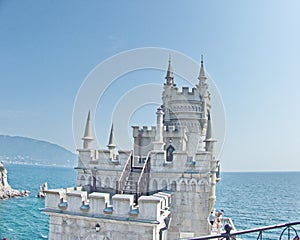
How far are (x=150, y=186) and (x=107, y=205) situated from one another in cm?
293

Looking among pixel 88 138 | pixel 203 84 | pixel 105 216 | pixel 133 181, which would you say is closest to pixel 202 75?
pixel 203 84

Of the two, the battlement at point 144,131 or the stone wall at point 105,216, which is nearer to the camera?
the stone wall at point 105,216

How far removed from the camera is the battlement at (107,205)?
980 centimetres

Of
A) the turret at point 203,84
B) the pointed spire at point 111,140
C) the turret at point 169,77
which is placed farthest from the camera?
the turret at point 169,77

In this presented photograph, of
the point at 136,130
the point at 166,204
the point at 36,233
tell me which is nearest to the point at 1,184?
the point at 36,233

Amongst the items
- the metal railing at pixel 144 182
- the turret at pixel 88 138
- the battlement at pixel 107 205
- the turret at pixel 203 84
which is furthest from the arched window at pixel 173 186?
the turret at pixel 203 84

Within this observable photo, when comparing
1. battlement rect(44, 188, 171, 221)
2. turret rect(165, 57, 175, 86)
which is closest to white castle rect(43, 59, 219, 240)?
battlement rect(44, 188, 171, 221)

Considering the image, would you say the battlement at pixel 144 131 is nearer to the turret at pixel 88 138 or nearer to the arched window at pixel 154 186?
the turret at pixel 88 138

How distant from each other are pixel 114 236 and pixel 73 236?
1594 mm

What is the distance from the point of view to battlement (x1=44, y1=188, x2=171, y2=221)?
32.1ft

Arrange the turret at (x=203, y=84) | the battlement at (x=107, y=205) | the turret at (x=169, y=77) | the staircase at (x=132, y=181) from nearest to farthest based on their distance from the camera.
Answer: the battlement at (x=107, y=205), the staircase at (x=132, y=181), the turret at (x=203, y=84), the turret at (x=169, y=77)

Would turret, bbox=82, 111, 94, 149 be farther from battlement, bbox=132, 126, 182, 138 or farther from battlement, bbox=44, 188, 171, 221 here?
battlement, bbox=44, 188, 171, 221

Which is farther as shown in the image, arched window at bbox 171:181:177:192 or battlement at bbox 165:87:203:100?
battlement at bbox 165:87:203:100

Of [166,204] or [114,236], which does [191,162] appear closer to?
[166,204]
